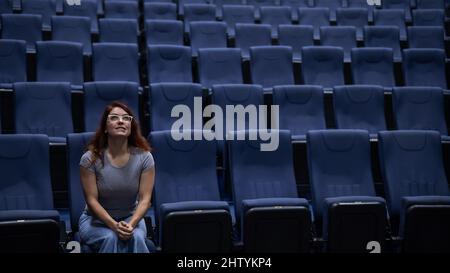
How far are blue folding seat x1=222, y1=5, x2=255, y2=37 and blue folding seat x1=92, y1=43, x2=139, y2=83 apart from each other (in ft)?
1.02

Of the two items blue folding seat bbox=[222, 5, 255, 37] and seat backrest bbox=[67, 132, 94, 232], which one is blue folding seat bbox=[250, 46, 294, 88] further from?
seat backrest bbox=[67, 132, 94, 232]

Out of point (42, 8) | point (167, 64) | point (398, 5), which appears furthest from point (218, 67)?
point (398, 5)

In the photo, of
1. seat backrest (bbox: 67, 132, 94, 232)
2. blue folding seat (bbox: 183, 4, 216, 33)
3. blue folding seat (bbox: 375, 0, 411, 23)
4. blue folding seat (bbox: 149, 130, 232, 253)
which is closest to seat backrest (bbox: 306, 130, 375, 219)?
blue folding seat (bbox: 149, 130, 232, 253)

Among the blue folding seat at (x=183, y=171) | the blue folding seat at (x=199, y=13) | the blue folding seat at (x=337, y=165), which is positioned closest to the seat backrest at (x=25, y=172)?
the blue folding seat at (x=183, y=171)

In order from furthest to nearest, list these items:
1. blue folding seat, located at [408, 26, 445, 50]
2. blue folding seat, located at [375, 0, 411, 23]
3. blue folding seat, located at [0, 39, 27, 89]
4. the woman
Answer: blue folding seat, located at [375, 0, 411, 23] → blue folding seat, located at [408, 26, 445, 50] → blue folding seat, located at [0, 39, 27, 89] → the woman

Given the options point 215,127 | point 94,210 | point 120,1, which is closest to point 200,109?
point 215,127

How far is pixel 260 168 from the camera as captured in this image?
0.59m

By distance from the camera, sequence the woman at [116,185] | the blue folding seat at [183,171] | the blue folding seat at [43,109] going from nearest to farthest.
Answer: the woman at [116,185], the blue folding seat at [183,171], the blue folding seat at [43,109]

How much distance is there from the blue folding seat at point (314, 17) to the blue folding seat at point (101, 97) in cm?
54

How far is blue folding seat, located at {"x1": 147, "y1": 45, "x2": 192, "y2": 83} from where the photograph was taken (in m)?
0.85

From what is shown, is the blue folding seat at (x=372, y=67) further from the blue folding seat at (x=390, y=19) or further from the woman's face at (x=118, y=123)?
the woman's face at (x=118, y=123)

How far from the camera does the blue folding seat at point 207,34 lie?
98cm

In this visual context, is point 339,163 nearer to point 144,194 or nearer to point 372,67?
point 144,194

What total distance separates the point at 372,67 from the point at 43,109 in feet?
1.64
